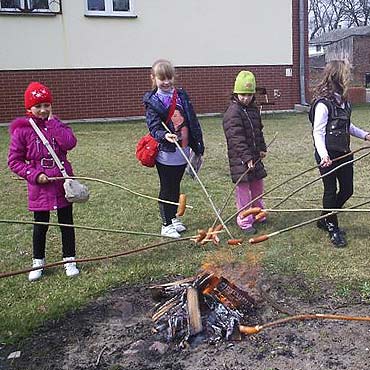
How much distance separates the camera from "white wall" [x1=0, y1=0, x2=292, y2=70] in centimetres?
1360

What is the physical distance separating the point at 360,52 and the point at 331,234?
45.5 m

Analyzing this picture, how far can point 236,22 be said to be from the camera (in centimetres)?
1511

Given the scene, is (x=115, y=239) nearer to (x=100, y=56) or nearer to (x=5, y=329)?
(x=5, y=329)

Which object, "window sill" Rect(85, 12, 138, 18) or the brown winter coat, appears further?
"window sill" Rect(85, 12, 138, 18)

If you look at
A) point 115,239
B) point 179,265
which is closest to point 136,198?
point 115,239

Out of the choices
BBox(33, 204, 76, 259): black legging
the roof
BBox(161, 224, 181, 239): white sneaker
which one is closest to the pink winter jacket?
BBox(33, 204, 76, 259): black legging

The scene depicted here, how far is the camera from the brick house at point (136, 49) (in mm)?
13641

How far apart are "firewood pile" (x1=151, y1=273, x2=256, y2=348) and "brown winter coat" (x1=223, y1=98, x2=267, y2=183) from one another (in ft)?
5.42

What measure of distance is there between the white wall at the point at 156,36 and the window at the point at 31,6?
15 centimetres

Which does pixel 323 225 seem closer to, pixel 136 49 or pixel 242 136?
pixel 242 136

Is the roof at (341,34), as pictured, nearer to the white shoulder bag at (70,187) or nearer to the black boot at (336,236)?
the black boot at (336,236)

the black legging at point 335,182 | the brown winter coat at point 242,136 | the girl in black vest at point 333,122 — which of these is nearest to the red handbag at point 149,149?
the brown winter coat at point 242,136

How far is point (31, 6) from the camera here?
1345 centimetres

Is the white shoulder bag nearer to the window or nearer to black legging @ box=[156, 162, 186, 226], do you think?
black legging @ box=[156, 162, 186, 226]
